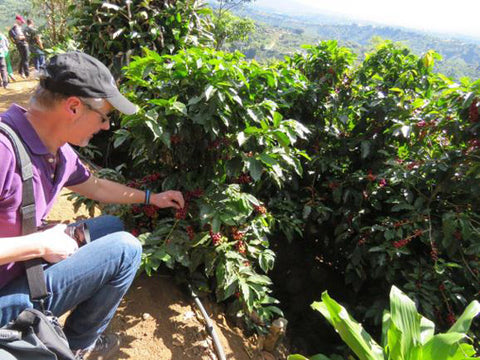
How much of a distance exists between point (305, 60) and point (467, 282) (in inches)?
88.1

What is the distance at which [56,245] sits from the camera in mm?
1357

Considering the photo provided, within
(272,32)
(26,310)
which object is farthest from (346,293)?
(272,32)

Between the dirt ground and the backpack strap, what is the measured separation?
777 mm

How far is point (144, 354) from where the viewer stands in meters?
1.95

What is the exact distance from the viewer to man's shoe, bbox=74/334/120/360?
1.83 m

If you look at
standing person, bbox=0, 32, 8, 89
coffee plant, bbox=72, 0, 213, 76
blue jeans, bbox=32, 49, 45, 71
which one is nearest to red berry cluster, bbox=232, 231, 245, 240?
blue jeans, bbox=32, 49, 45, 71

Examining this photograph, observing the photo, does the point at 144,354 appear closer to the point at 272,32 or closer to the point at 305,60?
the point at 305,60

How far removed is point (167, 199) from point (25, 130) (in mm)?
890

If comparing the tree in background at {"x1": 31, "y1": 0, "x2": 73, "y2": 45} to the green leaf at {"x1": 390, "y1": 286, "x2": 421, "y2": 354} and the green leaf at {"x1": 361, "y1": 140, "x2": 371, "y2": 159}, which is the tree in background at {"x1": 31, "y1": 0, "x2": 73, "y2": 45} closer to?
the green leaf at {"x1": 361, "y1": 140, "x2": 371, "y2": 159}

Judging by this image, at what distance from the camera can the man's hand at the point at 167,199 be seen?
2100mm

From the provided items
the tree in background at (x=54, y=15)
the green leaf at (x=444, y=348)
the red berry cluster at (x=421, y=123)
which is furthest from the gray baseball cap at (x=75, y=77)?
the tree in background at (x=54, y=15)

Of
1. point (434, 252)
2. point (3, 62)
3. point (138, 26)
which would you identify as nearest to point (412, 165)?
point (434, 252)

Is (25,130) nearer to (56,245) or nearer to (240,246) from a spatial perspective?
(56,245)

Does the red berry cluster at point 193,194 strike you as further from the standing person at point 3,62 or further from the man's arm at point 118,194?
the standing person at point 3,62
